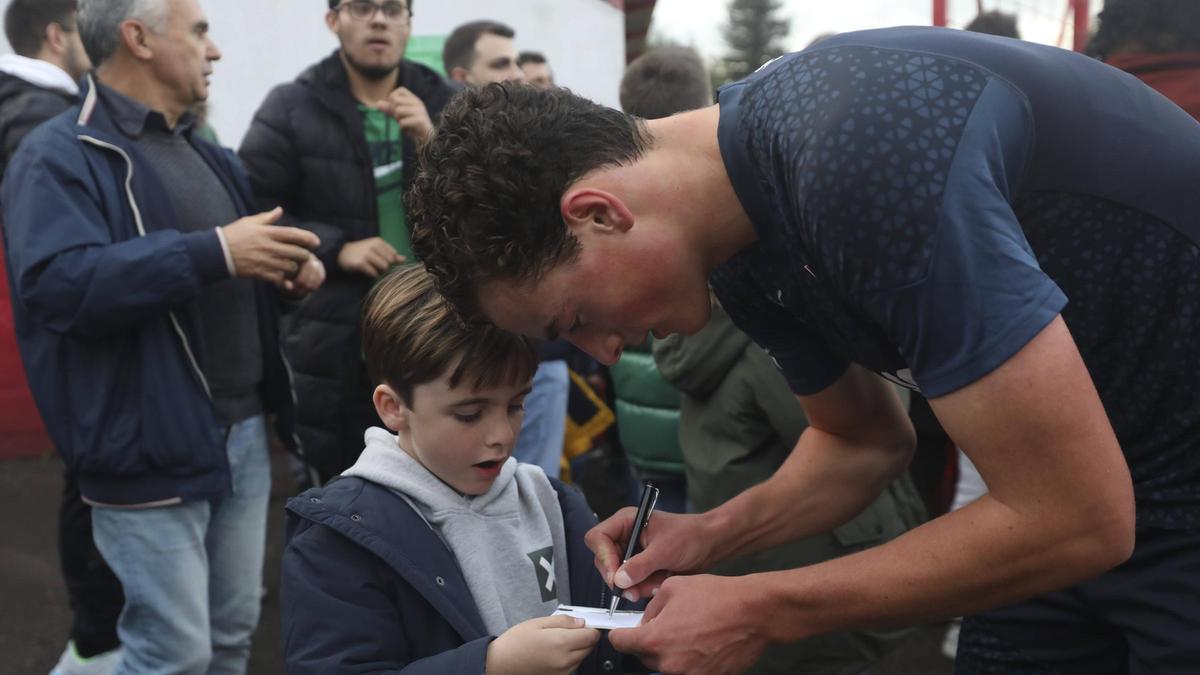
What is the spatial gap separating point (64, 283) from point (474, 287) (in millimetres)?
1426

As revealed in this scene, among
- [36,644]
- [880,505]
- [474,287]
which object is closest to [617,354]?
[474,287]

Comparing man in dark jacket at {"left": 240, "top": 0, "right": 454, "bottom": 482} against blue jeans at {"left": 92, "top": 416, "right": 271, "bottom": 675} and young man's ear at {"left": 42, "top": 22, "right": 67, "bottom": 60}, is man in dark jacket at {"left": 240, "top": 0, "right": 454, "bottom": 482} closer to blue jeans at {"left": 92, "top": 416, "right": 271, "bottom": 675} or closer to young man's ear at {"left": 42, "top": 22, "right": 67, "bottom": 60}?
blue jeans at {"left": 92, "top": 416, "right": 271, "bottom": 675}

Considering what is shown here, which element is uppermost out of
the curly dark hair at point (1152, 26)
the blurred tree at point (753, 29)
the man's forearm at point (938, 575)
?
the curly dark hair at point (1152, 26)

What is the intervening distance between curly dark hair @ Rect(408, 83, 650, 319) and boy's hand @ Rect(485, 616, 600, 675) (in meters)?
0.46

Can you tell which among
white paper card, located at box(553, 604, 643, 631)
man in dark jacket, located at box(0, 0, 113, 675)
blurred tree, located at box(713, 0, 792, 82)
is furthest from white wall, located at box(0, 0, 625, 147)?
blurred tree, located at box(713, 0, 792, 82)

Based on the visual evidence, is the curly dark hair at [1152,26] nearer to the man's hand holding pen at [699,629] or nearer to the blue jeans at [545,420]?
the blue jeans at [545,420]

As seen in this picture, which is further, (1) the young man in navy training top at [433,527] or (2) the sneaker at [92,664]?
(2) the sneaker at [92,664]

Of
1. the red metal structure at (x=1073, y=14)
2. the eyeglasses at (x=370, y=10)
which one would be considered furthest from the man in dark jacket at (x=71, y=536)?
the red metal structure at (x=1073, y=14)

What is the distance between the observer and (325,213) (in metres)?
3.56

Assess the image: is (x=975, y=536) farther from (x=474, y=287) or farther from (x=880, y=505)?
(x=880, y=505)

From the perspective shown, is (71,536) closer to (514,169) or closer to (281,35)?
(514,169)

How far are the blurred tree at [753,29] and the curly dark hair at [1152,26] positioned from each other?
53.6 m

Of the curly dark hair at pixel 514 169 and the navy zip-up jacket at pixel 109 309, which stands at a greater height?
the curly dark hair at pixel 514 169

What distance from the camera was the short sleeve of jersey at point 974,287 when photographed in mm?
1154
